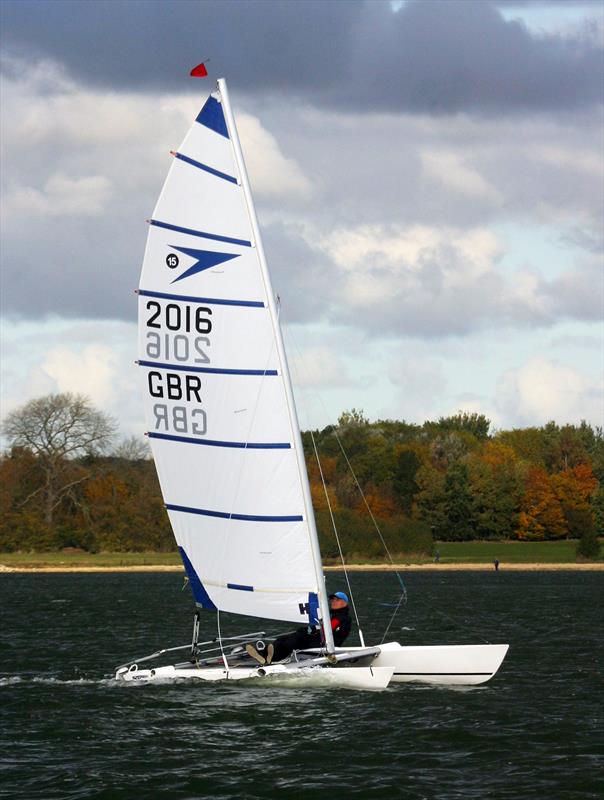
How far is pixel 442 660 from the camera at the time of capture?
84.1 ft

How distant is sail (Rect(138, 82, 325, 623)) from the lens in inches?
979

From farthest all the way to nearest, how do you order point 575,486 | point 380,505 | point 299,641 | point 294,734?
point 575,486, point 380,505, point 299,641, point 294,734

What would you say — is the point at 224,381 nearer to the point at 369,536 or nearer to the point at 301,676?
the point at 301,676

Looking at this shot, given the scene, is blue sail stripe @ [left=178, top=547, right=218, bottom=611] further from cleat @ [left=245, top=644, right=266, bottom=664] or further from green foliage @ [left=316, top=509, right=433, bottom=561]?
green foliage @ [left=316, top=509, right=433, bottom=561]

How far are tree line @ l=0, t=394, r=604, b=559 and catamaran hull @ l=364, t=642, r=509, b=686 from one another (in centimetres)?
8308

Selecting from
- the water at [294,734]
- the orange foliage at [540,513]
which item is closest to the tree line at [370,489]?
the orange foliage at [540,513]

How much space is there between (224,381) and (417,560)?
9796 cm

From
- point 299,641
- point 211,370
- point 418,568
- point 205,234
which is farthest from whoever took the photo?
point 418,568

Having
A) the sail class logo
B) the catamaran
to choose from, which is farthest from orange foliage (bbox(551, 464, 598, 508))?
the sail class logo

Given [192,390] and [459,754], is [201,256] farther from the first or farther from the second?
[459,754]

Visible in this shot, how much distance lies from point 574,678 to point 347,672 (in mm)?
6984

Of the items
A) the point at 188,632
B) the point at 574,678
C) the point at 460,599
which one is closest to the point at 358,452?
the point at 460,599

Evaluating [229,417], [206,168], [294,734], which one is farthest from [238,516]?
[206,168]

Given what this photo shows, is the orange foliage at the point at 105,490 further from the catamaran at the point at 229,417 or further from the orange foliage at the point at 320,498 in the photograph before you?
the catamaran at the point at 229,417
